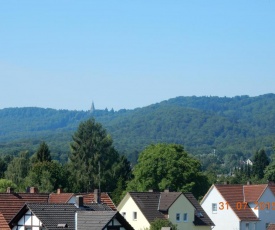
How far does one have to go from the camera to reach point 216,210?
8181 centimetres

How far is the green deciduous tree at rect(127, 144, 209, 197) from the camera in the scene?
9138cm

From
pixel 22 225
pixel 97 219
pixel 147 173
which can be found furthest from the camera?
pixel 147 173

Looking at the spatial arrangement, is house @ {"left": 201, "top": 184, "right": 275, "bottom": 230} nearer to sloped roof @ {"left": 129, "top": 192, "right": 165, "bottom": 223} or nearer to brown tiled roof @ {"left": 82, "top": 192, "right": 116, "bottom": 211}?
sloped roof @ {"left": 129, "top": 192, "right": 165, "bottom": 223}

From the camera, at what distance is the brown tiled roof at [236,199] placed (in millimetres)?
79938

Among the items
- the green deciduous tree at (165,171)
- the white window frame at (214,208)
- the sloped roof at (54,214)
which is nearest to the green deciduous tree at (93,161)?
the green deciduous tree at (165,171)

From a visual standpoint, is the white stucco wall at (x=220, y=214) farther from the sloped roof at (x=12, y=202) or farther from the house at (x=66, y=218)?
the house at (x=66, y=218)

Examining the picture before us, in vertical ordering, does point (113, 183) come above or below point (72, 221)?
above

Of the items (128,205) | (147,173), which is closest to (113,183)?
(147,173)

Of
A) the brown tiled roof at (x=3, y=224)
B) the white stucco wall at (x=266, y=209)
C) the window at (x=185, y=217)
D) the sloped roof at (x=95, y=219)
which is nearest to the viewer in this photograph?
the sloped roof at (x=95, y=219)

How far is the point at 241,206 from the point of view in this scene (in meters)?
81.0

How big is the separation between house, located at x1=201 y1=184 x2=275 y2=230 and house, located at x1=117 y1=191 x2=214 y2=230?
8176 mm

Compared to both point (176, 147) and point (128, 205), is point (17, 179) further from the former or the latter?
point (128, 205)

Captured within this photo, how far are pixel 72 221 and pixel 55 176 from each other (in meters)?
58.0

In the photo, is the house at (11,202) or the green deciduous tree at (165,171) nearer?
the house at (11,202)
